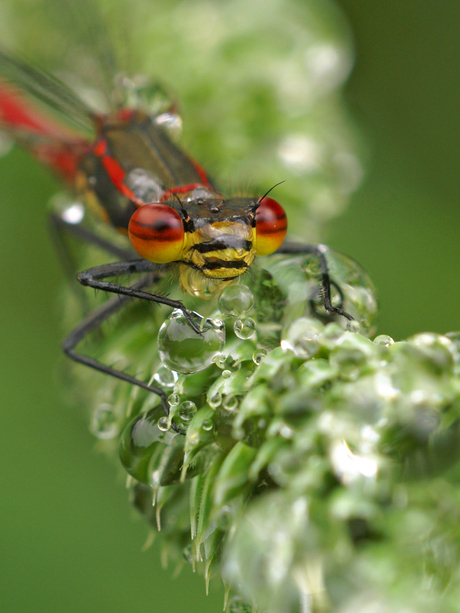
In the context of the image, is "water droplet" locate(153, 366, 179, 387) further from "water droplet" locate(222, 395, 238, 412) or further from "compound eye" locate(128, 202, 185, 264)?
"compound eye" locate(128, 202, 185, 264)

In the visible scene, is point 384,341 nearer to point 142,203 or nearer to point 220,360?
point 220,360

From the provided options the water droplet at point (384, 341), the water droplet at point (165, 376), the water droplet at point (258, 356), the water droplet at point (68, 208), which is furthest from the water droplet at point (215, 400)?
the water droplet at point (68, 208)

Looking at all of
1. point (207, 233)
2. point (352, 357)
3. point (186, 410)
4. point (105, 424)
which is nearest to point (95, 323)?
point (105, 424)

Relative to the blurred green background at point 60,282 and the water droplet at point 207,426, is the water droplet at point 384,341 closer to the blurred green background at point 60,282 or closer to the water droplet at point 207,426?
the water droplet at point 207,426

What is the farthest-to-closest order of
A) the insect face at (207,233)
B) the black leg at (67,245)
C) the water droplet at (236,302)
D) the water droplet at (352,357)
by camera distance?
the black leg at (67,245), the insect face at (207,233), the water droplet at (236,302), the water droplet at (352,357)

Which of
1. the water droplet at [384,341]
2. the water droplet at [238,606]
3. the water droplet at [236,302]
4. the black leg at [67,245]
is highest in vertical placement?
the black leg at [67,245]

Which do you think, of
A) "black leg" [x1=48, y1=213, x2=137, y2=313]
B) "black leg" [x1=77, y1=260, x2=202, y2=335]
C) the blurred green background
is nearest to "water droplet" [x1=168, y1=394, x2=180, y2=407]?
"black leg" [x1=77, y1=260, x2=202, y2=335]
